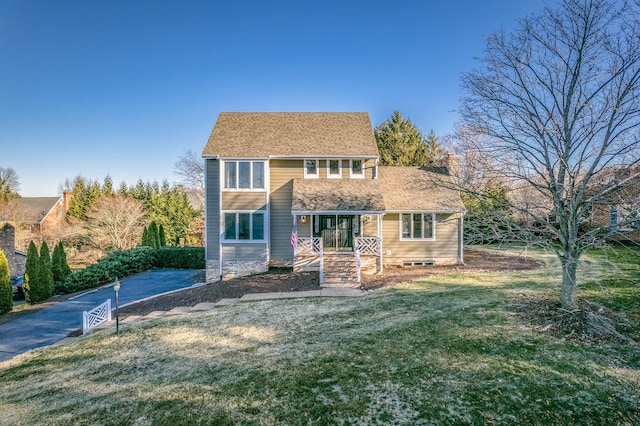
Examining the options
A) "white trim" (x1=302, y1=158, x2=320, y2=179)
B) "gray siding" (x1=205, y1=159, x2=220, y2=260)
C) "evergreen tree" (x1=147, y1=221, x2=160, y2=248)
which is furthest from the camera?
"evergreen tree" (x1=147, y1=221, x2=160, y2=248)

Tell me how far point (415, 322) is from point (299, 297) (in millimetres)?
4650

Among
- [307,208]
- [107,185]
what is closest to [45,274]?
[307,208]

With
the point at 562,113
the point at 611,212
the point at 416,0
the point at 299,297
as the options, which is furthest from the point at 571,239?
the point at 416,0

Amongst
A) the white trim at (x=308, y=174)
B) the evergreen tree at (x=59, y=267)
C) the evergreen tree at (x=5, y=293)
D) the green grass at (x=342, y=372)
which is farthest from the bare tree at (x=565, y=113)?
the evergreen tree at (x=59, y=267)

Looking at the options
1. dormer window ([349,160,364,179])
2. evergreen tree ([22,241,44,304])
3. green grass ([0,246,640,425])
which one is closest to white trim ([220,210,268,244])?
dormer window ([349,160,364,179])

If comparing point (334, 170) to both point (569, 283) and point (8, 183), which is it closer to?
point (569, 283)

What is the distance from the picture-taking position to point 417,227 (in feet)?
55.1

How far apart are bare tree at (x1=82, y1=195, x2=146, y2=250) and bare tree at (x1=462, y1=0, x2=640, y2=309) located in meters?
29.1

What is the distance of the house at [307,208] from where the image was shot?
15.2 metres

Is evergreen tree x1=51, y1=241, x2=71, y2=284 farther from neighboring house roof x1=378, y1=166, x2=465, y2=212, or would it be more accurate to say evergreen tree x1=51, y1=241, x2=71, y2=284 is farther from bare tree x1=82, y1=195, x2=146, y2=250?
neighboring house roof x1=378, y1=166, x2=465, y2=212

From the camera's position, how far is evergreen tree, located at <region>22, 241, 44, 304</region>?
582 inches

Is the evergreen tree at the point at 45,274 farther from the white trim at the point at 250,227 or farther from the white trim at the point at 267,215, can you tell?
the white trim at the point at 267,215

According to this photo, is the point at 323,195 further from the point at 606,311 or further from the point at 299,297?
the point at 606,311

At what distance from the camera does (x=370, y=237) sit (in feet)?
49.1
